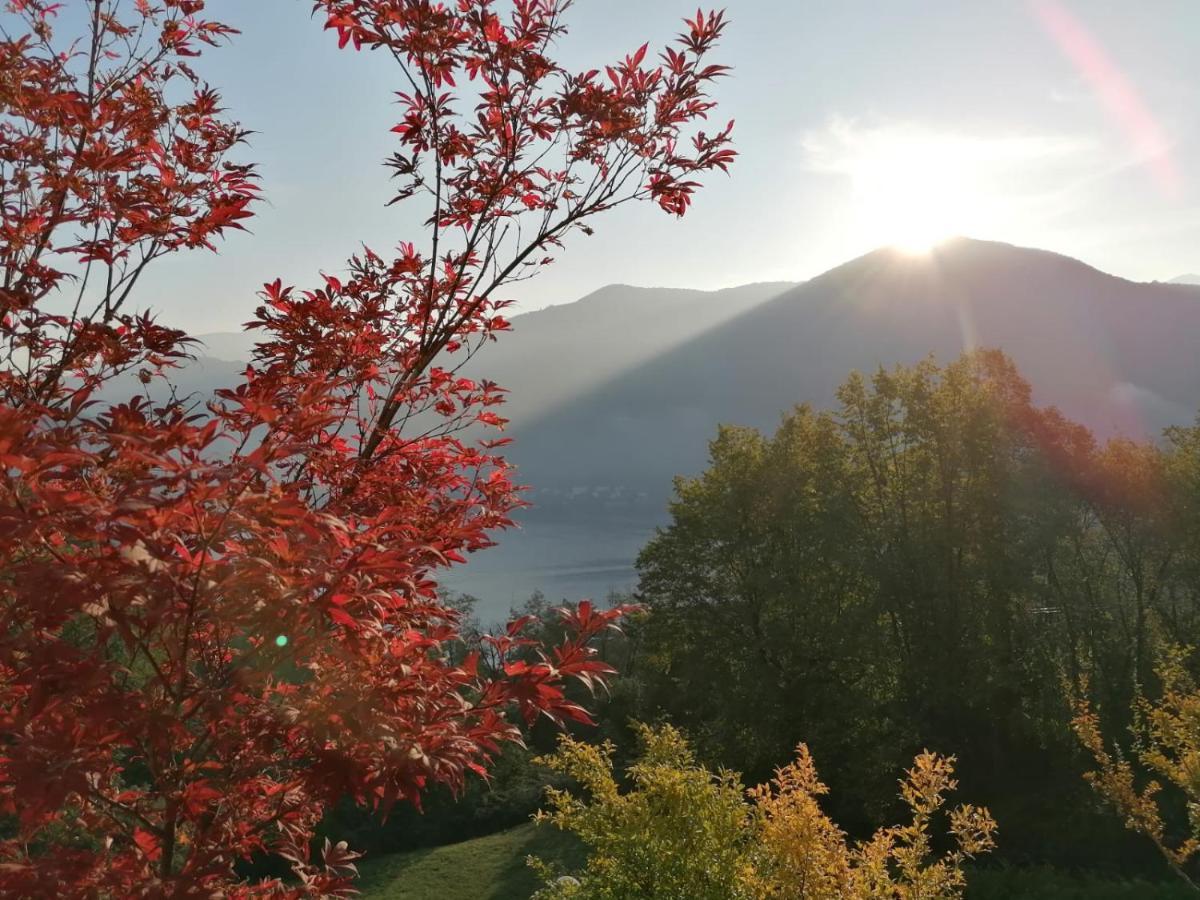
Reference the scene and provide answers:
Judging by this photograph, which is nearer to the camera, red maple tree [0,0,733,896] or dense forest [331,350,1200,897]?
red maple tree [0,0,733,896]

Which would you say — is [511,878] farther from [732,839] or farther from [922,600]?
[732,839]

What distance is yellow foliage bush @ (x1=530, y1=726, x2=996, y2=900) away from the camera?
4.70 metres

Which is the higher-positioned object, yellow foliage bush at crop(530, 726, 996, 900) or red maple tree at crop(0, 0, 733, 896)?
red maple tree at crop(0, 0, 733, 896)

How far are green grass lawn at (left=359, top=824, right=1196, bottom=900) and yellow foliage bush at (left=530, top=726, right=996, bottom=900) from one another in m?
8.50

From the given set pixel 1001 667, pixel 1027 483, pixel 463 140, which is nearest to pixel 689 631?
pixel 1001 667

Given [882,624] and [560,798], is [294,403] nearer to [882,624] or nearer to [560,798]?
[560,798]

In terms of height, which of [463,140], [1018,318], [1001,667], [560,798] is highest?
[1018,318]

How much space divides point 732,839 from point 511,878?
39.6 feet

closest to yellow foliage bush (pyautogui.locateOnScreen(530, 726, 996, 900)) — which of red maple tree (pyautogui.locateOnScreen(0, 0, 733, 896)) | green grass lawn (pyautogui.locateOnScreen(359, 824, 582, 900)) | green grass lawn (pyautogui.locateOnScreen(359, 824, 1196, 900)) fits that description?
red maple tree (pyautogui.locateOnScreen(0, 0, 733, 896))

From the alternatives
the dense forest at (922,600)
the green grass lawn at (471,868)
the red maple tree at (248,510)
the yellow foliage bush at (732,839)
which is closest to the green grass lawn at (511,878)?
the green grass lawn at (471,868)

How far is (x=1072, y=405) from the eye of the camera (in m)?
158

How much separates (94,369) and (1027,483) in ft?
60.8

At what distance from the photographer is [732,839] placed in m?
5.64

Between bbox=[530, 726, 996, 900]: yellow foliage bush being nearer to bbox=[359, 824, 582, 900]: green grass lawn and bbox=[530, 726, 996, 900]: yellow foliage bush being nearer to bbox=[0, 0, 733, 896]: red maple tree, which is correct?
bbox=[0, 0, 733, 896]: red maple tree
